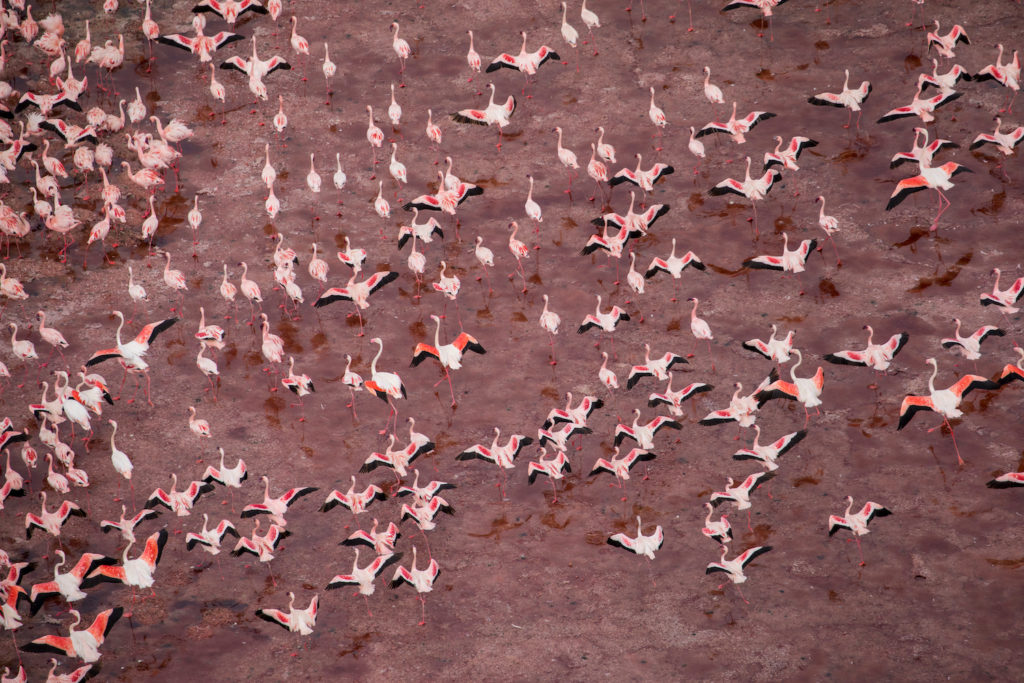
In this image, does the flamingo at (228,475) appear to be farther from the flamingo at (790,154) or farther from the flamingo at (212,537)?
the flamingo at (790,154)

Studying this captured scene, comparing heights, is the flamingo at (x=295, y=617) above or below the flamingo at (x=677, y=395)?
below

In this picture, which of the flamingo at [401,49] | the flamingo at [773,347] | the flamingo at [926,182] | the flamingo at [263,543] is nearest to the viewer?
the flamingo at [263,543]

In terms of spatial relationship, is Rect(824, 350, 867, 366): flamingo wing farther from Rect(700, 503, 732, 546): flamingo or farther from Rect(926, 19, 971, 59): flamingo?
Rect(926, 19, 971, 59): flamingo

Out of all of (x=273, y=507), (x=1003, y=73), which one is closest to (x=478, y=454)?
(x=273, y=507)

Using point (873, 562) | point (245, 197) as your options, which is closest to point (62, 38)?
point (245, 197)

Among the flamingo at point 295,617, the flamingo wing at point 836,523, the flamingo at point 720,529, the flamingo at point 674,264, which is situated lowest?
the flamingo at point 295,617

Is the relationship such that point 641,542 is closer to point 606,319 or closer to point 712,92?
point 606,319

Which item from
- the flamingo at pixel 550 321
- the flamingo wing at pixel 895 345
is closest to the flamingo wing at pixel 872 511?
the flamingo wing at pixel 895 345

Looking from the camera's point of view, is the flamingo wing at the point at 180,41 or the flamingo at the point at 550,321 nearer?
the flamingo at the point at 550,321

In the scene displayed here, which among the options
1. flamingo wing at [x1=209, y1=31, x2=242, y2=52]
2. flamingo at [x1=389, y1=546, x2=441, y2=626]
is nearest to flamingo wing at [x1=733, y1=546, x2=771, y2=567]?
flamingo at [x1=389, y1=546, x2=441, y2=626]
